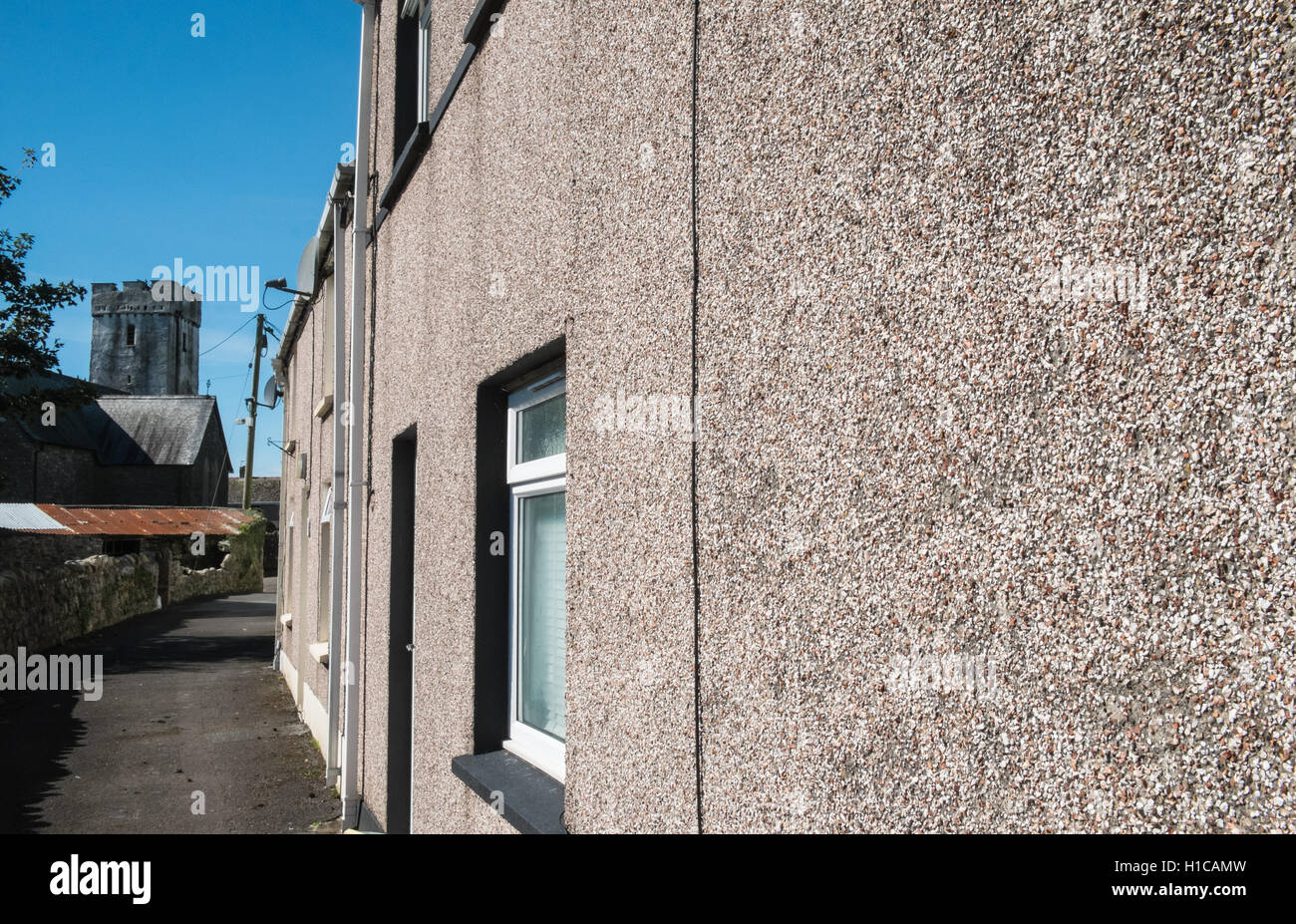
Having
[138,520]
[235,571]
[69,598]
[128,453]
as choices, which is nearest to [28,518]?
[138,520]

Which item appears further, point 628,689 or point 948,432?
point 628,689

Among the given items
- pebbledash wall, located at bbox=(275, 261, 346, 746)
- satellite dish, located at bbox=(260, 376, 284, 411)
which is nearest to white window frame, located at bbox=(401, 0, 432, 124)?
pebbledash wall, located at bbox=(275, 261, 346, 746)

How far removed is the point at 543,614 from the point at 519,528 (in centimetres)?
40

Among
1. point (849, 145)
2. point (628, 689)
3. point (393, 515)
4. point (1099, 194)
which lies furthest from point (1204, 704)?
point (393, 515)

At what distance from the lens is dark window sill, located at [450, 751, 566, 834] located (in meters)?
2.69

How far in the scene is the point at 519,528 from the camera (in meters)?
3.64

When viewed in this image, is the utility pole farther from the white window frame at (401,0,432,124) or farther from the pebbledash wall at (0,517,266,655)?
the white window frame at (401,0,432,124)

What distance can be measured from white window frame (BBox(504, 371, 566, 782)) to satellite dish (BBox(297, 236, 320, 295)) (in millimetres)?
6273

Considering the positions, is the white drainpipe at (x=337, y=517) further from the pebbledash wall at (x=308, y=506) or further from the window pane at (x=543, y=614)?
the window pane at (x=543, y=614)

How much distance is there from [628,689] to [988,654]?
1.17 m

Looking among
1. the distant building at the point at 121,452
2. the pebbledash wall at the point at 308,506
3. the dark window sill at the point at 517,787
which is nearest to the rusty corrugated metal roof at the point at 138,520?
the distant building at the point at 121,452

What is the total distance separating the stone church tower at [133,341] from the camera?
218ft

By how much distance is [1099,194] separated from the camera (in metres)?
1.14
